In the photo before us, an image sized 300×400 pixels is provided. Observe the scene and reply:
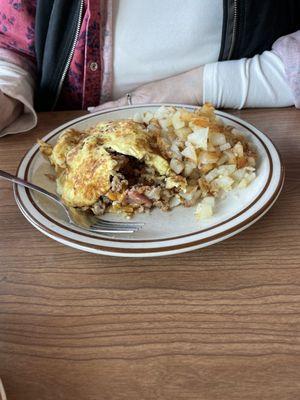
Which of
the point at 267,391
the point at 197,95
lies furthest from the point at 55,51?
the point at 267,391

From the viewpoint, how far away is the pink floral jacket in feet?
3.05

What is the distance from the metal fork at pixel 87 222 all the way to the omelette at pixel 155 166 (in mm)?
15

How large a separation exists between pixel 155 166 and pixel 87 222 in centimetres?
15

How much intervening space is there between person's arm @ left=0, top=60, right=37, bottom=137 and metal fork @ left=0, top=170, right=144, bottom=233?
0.84ft

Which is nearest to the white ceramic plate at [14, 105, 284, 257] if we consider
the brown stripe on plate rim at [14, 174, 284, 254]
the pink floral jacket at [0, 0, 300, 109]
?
the brown stripe on plate rim at [14, 174, 284, 254]

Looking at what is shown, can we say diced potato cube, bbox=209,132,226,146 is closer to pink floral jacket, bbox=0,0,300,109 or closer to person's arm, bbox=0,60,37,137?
pink floral jacket, bbox=0,0,300,109

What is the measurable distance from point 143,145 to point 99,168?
0.08m

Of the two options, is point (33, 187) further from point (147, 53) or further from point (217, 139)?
point (147, 53)

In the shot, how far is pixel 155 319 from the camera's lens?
1.73 feet

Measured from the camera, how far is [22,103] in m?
0.97

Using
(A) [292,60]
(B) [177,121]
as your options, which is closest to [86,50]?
(B) [177,121]

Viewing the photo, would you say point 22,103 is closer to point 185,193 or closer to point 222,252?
point 185,193

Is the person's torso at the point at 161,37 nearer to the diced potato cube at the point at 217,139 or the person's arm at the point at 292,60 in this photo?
the person's arm at the point at 292,60

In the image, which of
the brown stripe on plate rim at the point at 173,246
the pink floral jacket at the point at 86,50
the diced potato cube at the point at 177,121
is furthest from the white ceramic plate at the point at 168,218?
the pink floral jacket at the point at 86,50
